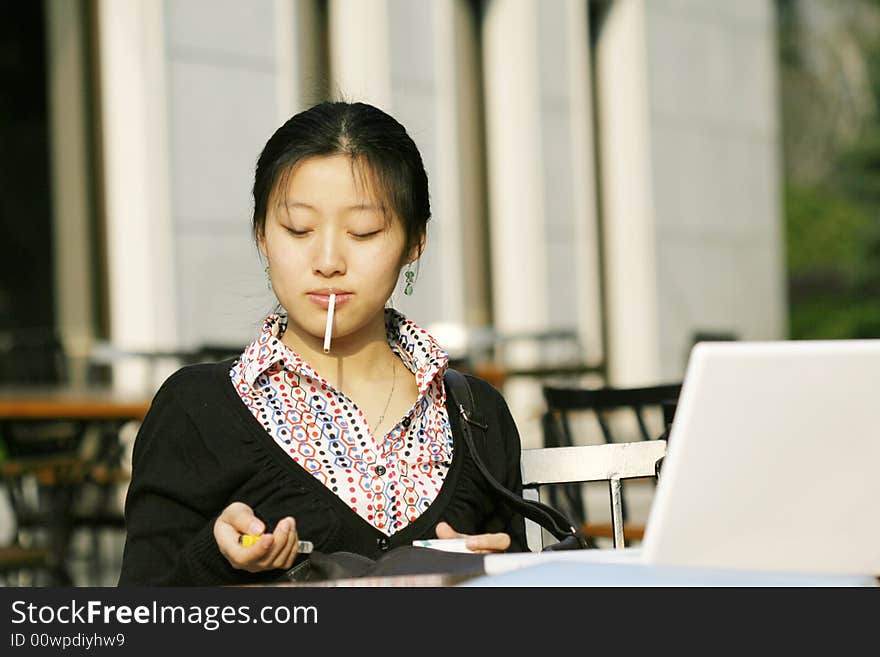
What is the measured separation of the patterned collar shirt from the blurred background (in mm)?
462

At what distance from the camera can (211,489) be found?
7.20 ft

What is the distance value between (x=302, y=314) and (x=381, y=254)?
0.15 metres

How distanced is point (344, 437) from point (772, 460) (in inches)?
36.8

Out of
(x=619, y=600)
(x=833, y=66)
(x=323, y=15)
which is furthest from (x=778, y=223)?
(x=833, y=66)

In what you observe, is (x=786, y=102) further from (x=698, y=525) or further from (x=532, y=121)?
(x=698, y=525)

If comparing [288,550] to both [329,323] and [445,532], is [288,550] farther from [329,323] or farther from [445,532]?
[329,323]

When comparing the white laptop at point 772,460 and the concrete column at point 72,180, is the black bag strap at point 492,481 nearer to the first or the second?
the white laptop at point 772,460

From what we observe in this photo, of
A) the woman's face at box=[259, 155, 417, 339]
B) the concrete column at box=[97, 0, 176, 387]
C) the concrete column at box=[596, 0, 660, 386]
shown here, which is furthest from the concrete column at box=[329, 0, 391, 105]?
the woman's face at box=[259, 155, 417, 339]

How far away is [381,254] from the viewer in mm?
2268

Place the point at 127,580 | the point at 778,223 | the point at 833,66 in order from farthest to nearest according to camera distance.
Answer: the point at 833,66
the point at 778,223
the point at 127,580

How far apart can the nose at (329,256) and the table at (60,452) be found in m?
3.12

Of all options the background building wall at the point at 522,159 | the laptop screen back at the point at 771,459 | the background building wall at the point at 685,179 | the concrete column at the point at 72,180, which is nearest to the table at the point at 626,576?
the laptop screen back at the point at 771,459

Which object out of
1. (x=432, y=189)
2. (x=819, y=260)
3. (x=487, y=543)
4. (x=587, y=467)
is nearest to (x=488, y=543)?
(x=487, y=543)

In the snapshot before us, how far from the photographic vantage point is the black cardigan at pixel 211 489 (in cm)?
216
